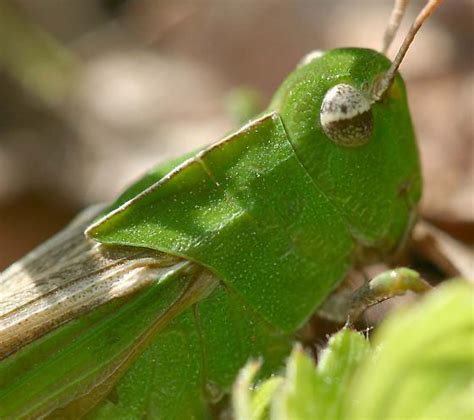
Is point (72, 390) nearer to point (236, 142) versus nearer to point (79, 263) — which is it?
point (79, 263)

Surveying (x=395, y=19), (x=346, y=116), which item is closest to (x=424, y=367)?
(x=346, y=116)

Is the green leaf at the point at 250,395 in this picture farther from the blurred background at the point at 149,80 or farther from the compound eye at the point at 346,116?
the blurred background at the point at 149,80

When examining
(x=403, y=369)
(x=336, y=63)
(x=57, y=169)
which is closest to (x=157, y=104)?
(x=57, y=169)

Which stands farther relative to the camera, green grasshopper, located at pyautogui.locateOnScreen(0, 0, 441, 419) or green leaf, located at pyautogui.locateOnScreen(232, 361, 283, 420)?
green grasshopper, located at pyautogui.locateOnScreen(0, 0, 441, 419)

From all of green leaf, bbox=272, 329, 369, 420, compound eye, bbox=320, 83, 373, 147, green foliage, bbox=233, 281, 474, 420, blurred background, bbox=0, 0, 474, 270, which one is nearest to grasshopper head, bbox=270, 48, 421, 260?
compound eye, bbox=320, 83, 373, 147

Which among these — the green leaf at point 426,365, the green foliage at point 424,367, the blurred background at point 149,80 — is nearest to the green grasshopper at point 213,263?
the green foliage at point 424,367

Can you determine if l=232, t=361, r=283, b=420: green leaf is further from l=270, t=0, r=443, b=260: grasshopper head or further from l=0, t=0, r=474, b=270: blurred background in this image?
l=0, t=0, r=474, b=270: blurred background

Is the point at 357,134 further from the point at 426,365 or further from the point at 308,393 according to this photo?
the point at 426,365

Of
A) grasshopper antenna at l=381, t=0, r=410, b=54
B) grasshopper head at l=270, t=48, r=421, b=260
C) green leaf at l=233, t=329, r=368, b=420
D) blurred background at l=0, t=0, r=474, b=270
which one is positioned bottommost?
green leaf at l=233, t=329, r=368, b=420
